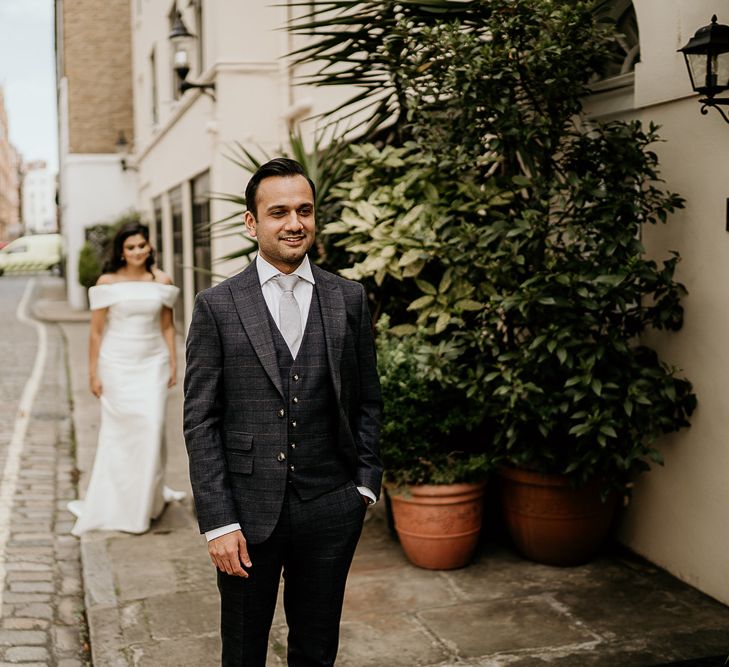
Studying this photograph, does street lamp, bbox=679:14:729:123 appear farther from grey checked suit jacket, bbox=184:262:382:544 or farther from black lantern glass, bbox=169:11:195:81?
black lantern glass, bbox=169:11:195:81

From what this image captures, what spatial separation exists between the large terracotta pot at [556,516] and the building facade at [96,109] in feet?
70.6

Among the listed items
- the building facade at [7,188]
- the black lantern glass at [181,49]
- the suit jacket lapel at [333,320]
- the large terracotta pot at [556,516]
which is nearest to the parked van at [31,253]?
the black lantern glass at [181,49]

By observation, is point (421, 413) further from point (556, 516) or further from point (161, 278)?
point (161, 278)

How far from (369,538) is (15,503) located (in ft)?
8.93

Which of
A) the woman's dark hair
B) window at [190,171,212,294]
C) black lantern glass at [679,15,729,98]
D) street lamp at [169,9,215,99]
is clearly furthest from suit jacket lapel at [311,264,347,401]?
window at [190,171,212,294]

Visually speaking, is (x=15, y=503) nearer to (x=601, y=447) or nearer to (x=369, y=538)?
(x=369, y=538)

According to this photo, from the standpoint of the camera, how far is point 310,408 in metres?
2.87

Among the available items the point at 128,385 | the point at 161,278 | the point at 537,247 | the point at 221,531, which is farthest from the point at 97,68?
the point at 221,531

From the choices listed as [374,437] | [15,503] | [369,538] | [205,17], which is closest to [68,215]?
[205,17]

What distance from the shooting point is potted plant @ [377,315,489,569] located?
198 inches

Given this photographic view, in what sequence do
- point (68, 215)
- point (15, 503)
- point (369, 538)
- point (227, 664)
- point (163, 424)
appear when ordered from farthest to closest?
1. point (68, 215)
2. point (15, 503)
3. point (163, 424)
4. point (369, 538)
5. point (227, 664)

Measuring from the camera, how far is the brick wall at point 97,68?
2555cm

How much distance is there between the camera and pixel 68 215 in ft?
82.2

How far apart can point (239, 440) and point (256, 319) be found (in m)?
Result: 0.37
